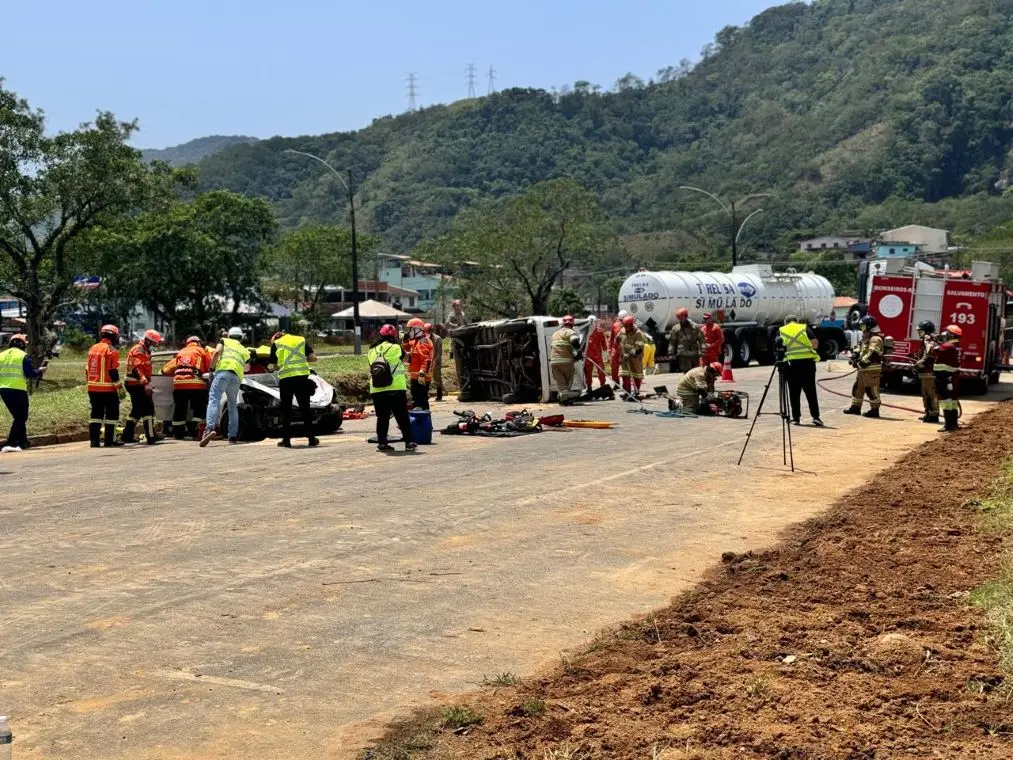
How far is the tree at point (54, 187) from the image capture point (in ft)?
111

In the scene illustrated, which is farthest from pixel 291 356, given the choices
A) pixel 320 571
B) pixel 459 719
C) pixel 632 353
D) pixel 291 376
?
pixel 459 719

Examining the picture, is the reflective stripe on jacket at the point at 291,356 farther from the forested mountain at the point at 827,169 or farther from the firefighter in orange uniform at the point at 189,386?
the forested mountain at the point at 827,169

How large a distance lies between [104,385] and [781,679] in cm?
1335

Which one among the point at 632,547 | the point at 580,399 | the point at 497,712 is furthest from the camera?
the point at 580,399

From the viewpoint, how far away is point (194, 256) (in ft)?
175

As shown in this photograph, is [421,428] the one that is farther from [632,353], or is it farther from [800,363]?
[632,353]

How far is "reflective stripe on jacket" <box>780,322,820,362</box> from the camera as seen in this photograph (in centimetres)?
1846

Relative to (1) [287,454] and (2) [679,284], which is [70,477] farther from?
(2) [679,284]

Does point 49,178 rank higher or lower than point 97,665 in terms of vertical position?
higher

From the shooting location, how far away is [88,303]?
59.7 metres

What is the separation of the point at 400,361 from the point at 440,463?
186cm

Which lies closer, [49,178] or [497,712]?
[497,712]

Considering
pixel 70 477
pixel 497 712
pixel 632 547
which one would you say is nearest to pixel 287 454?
pixel 70 477

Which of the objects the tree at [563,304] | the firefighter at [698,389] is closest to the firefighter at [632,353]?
the firefighter at [698,389]
